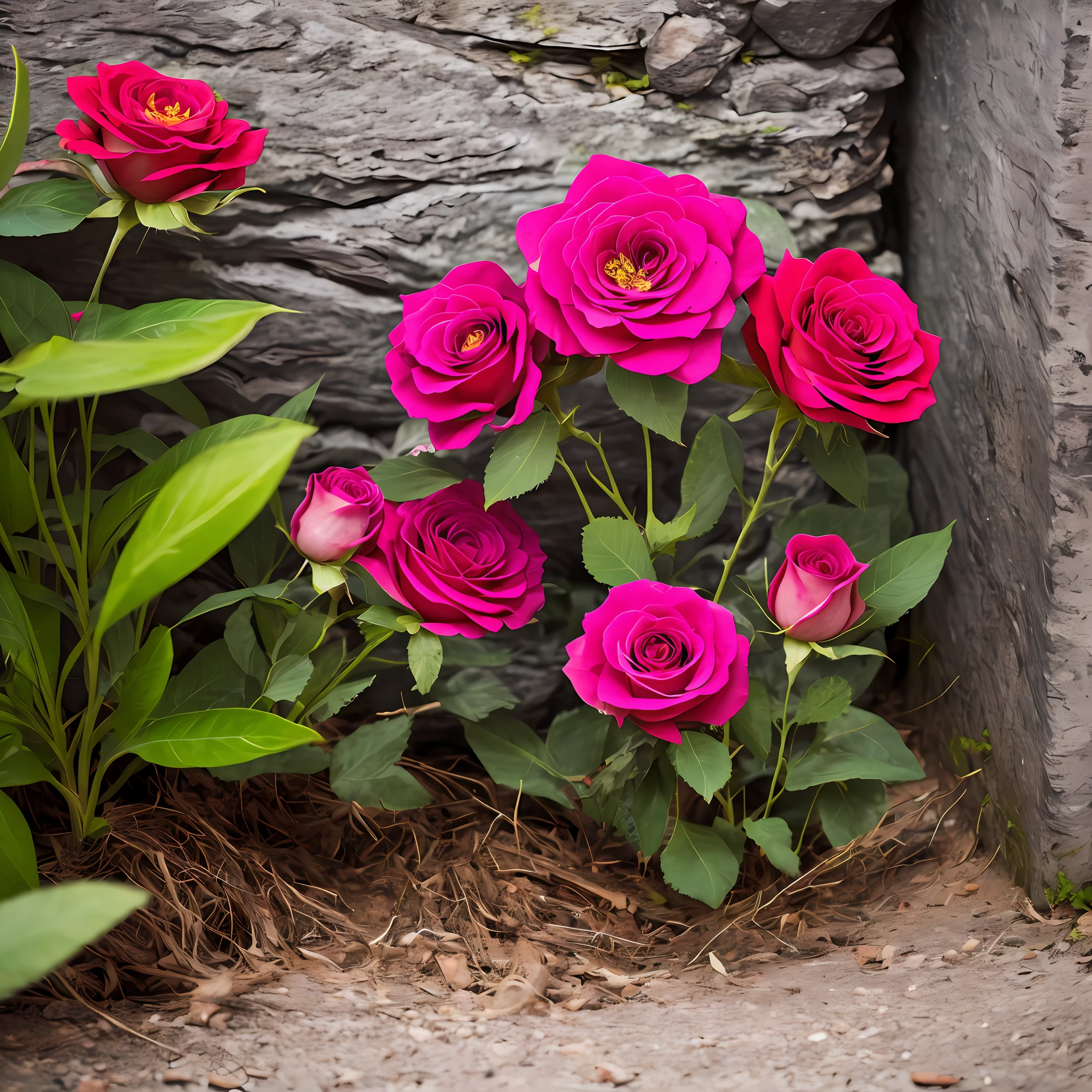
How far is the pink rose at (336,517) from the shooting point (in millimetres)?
893

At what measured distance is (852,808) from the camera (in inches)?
40.1

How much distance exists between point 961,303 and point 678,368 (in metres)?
0.43

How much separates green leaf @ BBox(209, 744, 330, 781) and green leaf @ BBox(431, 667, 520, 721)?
6.0 inches

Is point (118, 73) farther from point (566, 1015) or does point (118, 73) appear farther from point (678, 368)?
point (566, 1015)

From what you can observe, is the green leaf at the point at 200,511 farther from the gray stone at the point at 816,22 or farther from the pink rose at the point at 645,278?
the gray stone at the point at 816,22

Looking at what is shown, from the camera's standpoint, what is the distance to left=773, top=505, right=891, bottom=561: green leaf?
1069mm

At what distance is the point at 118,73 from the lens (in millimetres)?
883

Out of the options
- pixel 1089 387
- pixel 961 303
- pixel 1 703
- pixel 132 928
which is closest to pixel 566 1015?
pixel 132 928

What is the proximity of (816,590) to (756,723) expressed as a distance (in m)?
0.18

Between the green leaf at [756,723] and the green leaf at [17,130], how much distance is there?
2.86 ft

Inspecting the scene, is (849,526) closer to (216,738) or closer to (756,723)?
(756,723)

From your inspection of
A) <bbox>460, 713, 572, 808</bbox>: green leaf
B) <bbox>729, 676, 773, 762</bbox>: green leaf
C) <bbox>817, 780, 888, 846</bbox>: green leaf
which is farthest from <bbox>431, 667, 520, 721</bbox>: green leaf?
<bbox>817, 780, 888, 846</bbox>: green leaf

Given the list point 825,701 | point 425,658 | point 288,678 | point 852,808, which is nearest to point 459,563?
point 425,658

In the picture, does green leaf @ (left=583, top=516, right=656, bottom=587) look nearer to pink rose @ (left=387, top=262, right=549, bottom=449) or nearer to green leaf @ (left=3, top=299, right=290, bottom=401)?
pink rose @ (left=387, top=262, right=549, bottom=449)
